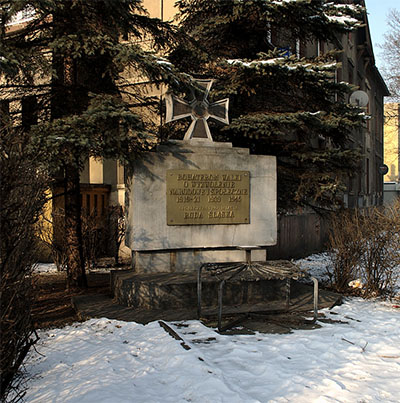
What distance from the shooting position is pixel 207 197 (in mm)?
7445

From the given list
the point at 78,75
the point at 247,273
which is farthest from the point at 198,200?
the point at 78,75

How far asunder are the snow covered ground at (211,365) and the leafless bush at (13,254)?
22.7 inches

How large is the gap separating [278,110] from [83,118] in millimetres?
3975

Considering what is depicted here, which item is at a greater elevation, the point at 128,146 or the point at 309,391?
the point at 128,146

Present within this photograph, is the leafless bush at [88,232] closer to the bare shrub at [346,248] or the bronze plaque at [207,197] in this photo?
the bronze plaque at [207,197]

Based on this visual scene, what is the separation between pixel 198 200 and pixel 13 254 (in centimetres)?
427

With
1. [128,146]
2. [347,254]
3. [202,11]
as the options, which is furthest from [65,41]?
[347,254]

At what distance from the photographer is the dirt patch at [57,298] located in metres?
6.46

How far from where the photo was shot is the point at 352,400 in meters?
3.80

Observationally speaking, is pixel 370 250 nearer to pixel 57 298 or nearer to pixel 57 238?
pixel 57 298

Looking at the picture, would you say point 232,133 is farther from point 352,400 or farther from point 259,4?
point 352,400

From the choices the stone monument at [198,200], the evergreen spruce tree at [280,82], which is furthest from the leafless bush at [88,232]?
the evergreen spruce tree at [280,82]

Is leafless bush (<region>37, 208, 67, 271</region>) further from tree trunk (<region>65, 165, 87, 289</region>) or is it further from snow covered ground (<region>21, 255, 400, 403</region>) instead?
snow covered ground (<region>21, 255, 400, 403</region>)

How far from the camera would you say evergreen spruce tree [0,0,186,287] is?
6.52 m
